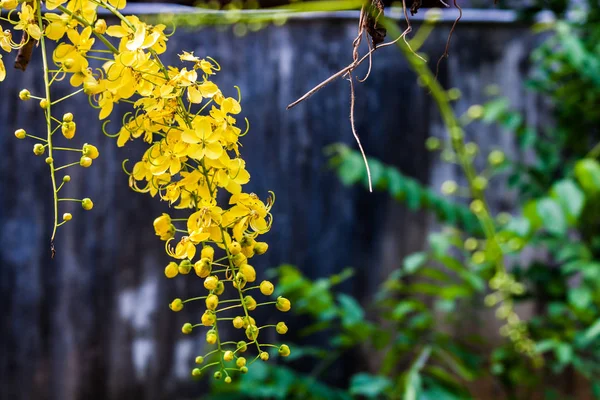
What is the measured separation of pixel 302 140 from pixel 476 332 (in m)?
1.03

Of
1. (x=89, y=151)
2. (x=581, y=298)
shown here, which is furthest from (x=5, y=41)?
(x=581, y=298)

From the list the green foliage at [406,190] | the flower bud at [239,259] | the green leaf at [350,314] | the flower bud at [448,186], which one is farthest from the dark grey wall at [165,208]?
the flower bud at [239,259]

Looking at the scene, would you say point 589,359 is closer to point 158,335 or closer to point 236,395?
point 236,395

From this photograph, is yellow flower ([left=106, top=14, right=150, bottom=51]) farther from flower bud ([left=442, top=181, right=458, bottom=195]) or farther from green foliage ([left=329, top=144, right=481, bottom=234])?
flower bud ([left=442, top=181, right=458, bottom=195])

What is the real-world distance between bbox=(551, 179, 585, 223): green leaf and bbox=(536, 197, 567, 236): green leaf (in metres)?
0.01

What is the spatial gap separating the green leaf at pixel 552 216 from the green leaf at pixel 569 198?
0.01m

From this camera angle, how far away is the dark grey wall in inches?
94.5

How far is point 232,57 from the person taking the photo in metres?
2.51

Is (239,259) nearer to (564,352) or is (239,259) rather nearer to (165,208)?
(564,352)

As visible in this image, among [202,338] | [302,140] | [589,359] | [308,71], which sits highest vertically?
[308,71]

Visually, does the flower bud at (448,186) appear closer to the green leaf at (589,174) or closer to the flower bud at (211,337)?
the green leaf at (589,174)

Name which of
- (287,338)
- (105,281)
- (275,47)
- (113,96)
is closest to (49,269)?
(105,281)

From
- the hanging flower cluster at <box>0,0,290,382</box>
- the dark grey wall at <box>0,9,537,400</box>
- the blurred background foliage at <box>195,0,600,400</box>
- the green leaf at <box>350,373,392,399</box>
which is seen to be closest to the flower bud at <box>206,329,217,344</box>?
the hanging flower cluster at <box>0,0,290,382</box>

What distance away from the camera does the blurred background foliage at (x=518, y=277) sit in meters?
1.61
